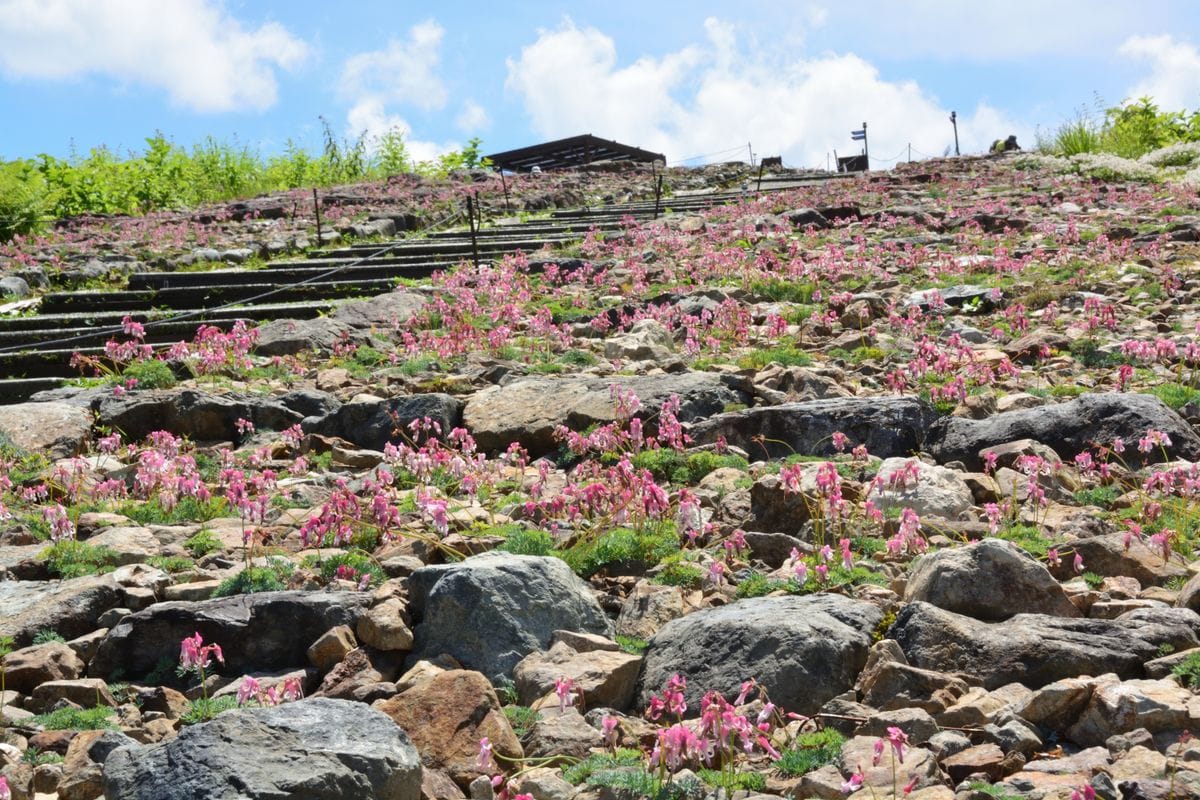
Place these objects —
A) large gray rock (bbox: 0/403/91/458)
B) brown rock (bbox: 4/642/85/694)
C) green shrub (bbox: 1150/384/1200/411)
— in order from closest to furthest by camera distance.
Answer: brown rock (bbox: 4/642/85/694)
green shrub (bbox: 1150/384/1200/411)
large gray rock (bbox: 0/403/91/458)

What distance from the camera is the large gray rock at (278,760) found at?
3.44 m

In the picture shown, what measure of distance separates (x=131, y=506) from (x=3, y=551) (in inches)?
39.5

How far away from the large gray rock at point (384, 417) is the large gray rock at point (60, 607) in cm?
319

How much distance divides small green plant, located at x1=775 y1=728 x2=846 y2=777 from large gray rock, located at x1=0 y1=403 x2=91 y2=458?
7.48 metres

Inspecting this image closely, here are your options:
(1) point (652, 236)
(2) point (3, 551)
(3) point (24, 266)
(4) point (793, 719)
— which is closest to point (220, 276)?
(3) point (24, 266)

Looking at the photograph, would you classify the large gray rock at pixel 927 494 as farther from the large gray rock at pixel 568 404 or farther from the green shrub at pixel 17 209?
the green shrub at pixel 17 209

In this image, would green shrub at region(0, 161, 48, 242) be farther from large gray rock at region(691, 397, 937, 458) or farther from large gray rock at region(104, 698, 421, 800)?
large gray rock at region(104, 698, 421, 800)

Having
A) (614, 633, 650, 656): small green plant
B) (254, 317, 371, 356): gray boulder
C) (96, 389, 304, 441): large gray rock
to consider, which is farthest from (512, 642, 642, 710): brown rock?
(254, 317, 371, 356): gray boulder

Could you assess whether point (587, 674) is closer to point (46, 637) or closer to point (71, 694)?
point (71, 694)

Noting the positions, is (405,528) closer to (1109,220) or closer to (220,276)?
(220,276)

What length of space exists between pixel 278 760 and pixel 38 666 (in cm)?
244

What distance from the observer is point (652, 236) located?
1919cm

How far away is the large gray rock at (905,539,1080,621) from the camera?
5.15 metres

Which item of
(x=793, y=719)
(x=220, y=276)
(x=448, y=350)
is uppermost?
(x=220, y=276)
